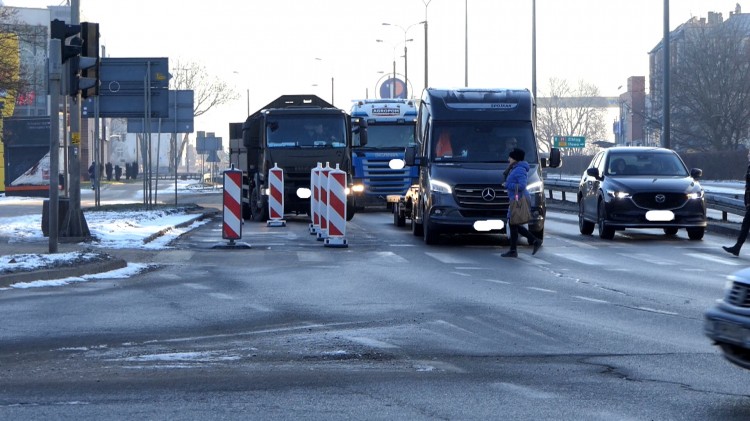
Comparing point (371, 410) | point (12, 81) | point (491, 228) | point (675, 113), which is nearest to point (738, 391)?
point (371, 410)

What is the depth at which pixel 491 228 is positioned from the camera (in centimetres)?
2248

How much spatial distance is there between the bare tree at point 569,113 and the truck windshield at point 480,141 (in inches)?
4890

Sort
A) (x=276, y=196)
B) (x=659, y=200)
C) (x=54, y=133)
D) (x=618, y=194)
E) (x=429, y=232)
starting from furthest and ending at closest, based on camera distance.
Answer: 1. (x=276, y=196)
2. (x=618, y=194)
3. (x=659, y=200)
4. (x=429, y=232)
5. (x=54, y=133)

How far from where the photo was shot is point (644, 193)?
23.8 meters

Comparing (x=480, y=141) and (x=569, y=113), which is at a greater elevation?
(x=569, y=113)

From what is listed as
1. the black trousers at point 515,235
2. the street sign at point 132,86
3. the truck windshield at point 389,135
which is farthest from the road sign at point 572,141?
the black trousers at point 515,235

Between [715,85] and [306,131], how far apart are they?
44.1m

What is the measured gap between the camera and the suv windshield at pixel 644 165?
25188 mm

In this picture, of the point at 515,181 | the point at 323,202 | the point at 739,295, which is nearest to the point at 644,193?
the point at 515,181

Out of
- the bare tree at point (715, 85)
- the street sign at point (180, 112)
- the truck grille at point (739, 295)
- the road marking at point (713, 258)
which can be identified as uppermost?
the bare tree at point (715, 85)

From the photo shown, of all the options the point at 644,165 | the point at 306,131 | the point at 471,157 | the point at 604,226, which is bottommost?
the point at 604,226

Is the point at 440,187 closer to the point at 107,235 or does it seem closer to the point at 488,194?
the point at 488,194

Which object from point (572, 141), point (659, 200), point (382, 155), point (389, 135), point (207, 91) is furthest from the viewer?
point (207, 91)

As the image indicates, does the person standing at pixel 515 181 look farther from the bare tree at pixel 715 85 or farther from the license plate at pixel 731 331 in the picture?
the bare tree at pixel 715 85
